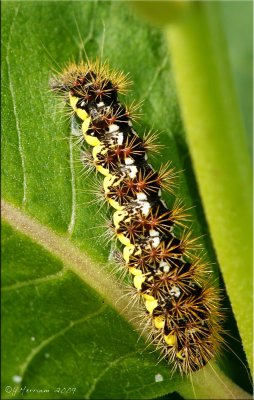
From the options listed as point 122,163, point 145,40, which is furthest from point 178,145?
point 145,40

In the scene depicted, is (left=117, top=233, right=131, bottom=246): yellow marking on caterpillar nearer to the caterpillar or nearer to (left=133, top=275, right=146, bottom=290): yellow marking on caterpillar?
the caterpillar

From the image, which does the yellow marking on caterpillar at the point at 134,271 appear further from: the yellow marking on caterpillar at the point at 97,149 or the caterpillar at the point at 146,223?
the yellow marking on caterpillar at the point at 97,149

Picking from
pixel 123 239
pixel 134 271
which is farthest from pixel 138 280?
pixel 123 239

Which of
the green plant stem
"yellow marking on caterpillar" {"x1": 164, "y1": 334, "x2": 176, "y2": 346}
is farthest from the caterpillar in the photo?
the green plant stem

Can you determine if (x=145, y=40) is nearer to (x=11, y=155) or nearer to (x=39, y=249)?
(x=11, y=155)

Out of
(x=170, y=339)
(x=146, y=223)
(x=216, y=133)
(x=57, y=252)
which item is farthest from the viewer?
(x=146, y=223)

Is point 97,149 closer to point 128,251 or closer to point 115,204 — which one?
point 115,204
